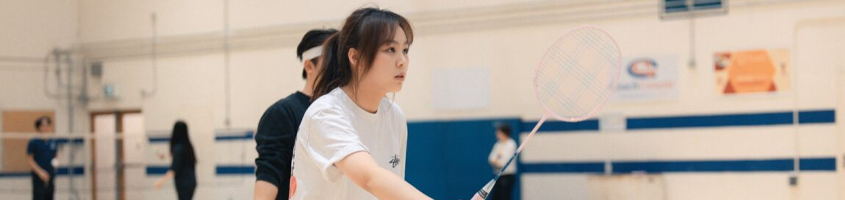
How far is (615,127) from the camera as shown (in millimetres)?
11305

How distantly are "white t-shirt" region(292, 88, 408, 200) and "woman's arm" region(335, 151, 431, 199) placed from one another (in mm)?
26

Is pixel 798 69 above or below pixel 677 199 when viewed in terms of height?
above

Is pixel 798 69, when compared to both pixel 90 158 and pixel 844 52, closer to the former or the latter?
pixel 844 52

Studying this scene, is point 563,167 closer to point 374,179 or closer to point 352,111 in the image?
point 352,111

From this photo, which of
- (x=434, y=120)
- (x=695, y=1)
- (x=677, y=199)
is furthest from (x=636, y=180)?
(x=434, y=120)

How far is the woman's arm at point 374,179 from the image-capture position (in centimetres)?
A: 219

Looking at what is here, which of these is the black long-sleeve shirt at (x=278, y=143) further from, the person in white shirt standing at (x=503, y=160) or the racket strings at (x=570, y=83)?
the person in white shirt standing at (x=503, y=160)

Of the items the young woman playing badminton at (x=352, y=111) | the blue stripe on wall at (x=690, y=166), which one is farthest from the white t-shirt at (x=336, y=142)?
the blue stripe on wall at (x=690, y=166)

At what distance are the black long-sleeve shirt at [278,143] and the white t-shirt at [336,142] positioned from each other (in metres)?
0.66

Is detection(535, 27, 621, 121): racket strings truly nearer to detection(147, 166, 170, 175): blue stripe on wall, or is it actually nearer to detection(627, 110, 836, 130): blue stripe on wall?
detection(627, 110, 836, 130): blue stripe on wall

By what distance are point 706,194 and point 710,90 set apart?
48.9 inches

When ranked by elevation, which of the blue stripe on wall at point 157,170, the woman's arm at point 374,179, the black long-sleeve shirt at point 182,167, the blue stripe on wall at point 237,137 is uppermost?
the woman's arm at point 374,179

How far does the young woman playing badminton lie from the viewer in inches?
90.1

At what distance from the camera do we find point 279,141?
3.19 meters
